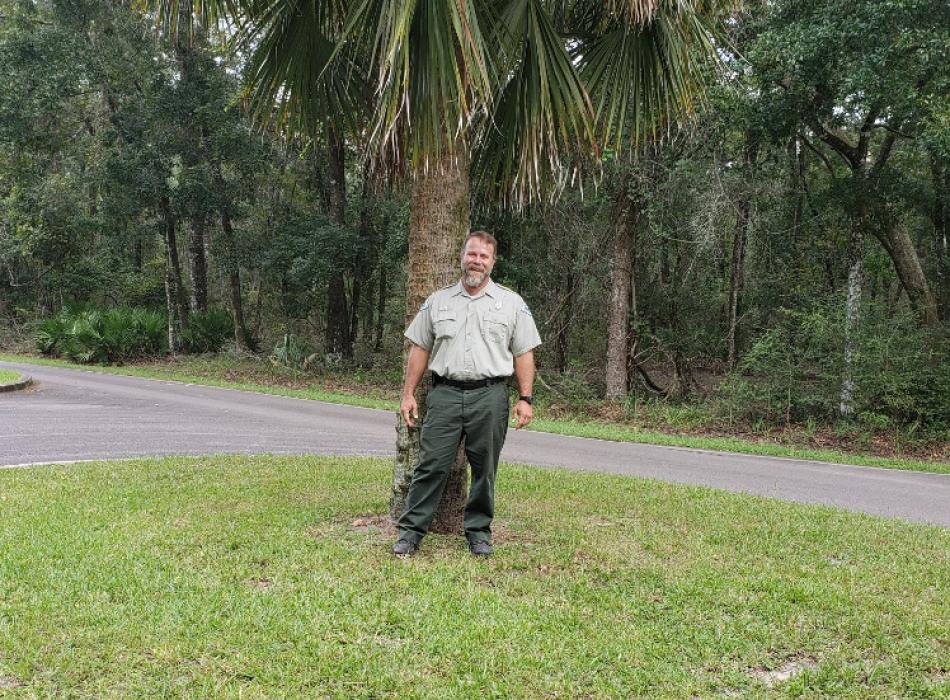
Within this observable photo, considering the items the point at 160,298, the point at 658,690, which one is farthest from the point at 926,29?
the point at 160,298

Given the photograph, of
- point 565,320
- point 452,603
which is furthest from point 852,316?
point 452,603

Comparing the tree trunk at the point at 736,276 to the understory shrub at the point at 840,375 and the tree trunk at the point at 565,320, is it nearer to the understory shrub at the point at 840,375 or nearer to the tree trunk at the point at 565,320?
the understory shrub at the point at 840,375

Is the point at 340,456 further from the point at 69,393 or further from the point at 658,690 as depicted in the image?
the point at 69,393

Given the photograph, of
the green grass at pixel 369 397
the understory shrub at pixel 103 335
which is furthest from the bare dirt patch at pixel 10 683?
the understory shrub at pixel 103 335

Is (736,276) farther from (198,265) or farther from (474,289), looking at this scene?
(198,265)

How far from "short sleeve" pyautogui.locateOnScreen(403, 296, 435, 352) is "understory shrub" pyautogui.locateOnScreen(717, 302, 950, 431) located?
11.1m

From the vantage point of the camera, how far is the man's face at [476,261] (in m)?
4.46

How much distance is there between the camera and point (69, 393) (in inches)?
556

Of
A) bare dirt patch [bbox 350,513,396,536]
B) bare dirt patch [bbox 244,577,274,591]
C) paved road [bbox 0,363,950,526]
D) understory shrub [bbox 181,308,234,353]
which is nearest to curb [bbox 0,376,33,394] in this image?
paved road [bbox 0,363,950,526]

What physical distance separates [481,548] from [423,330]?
4.67ft

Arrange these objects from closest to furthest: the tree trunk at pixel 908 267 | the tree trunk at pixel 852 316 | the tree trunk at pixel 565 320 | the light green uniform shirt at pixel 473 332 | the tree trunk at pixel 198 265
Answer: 1. the light green uniform shirt at pixel 473 332
2. the tree trunk at pixel 852 316
3. the tree trunk at pixel 908 267
4. the tree trunk at pixel 565 320
5. the tree trunk at pixel 198 265

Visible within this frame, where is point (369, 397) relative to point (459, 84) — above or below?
below

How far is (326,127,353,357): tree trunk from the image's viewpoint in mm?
20297

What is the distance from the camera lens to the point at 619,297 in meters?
16.3
